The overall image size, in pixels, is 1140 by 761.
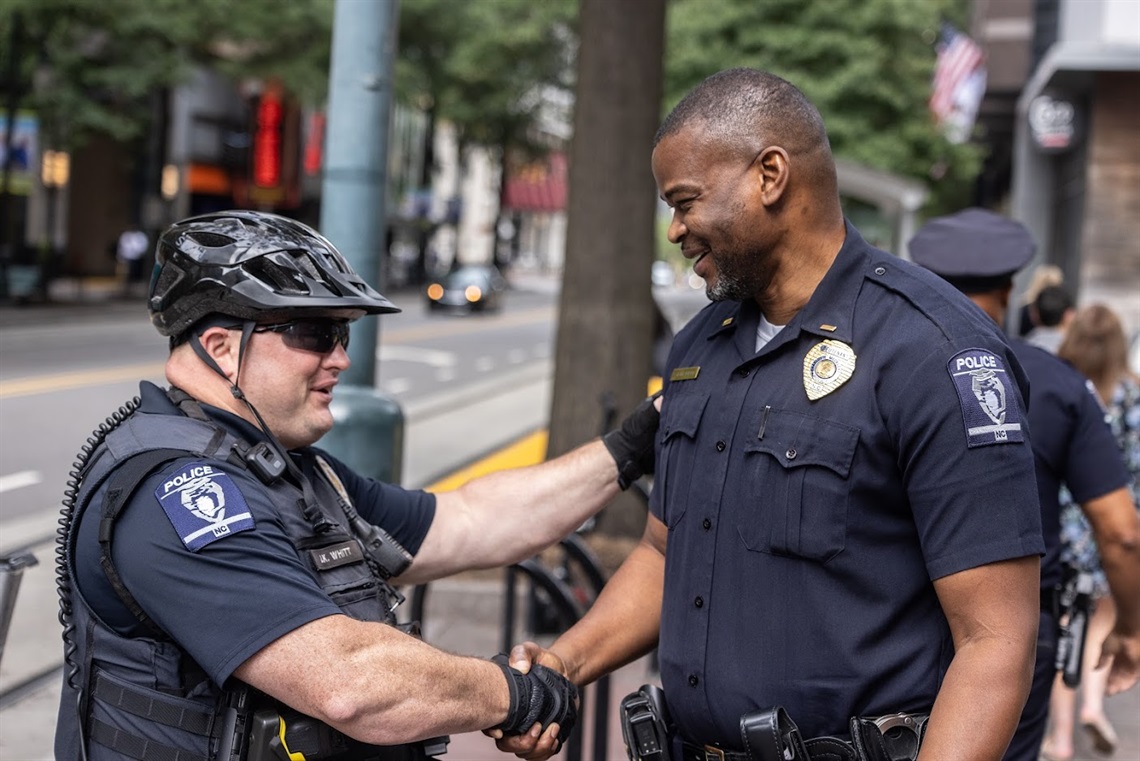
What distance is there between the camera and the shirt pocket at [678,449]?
102 inches

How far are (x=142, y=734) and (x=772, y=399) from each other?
1.25 metres

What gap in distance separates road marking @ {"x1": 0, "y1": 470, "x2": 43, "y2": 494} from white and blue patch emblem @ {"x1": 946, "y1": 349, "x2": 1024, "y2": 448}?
1012cm

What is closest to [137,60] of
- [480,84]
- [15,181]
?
[15,181]

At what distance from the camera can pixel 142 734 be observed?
7.66ft

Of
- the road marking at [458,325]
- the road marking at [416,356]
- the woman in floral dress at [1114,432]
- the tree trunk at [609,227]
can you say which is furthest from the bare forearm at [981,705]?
the road marking at [458,325]

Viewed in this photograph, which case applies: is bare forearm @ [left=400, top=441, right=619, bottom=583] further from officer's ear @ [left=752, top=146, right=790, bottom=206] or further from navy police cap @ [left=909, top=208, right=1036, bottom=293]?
navy police cap @ [left=909, top=208, right=1036, bottom=293]

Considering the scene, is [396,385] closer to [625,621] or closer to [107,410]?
[107,410]

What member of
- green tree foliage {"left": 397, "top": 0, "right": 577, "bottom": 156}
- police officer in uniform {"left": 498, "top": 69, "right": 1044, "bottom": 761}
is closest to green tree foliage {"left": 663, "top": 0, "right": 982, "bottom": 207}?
green tree foliage {"left": 397, "top": 0, "right": 577, "bottom": 156}

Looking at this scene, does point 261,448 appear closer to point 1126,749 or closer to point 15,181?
point 1126,749

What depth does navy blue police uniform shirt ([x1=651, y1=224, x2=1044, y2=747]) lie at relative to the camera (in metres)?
2.21

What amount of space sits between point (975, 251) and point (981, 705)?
2.14 metres

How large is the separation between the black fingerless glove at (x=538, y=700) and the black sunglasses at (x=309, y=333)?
2.32 feet

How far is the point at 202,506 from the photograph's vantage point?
2295 mm

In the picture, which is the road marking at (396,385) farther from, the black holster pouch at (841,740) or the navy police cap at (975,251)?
the black holster pouch at (841,740)
